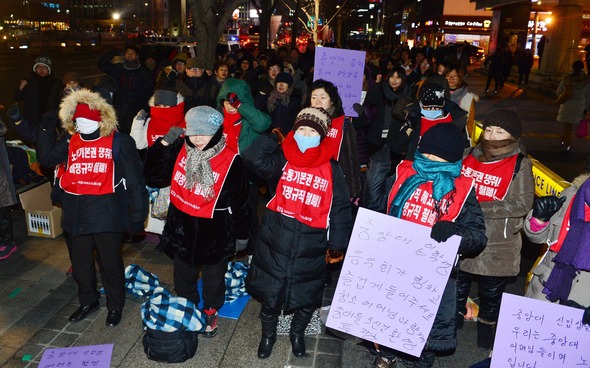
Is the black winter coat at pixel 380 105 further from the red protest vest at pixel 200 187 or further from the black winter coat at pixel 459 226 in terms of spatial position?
the black winter coat at pixel 459 226

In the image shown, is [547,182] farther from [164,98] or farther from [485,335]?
[164,98]

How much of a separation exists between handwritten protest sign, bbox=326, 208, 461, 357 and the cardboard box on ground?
4.55 m

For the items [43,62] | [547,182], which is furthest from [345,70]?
[43,62]

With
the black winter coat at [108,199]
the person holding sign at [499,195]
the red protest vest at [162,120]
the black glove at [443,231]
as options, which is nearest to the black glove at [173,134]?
the black winter coat at [108,199]

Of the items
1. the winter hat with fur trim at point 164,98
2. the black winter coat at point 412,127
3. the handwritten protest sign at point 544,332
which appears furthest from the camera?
the winter hat with fur trim at point 164,98

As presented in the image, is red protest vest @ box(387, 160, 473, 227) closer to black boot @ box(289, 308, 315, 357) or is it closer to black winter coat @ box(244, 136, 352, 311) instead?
black winter coat @ box(244, 136, 352, 311)

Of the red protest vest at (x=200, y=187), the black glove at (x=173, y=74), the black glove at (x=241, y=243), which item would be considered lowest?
the black glove at (x=241, y=243)

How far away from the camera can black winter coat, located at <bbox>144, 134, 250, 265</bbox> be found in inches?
166

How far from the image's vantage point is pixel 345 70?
648 centimetres

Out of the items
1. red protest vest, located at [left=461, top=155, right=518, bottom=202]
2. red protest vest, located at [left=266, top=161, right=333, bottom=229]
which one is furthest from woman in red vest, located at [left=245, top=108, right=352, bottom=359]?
red protest vest, located at [left=461, top=155, right=518, bottom=202]

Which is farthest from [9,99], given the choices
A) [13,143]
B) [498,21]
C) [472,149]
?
[498,21]

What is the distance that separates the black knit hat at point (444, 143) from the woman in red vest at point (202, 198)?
1635 mm

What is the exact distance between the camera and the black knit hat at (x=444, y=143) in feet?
10.9

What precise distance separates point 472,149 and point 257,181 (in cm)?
232
